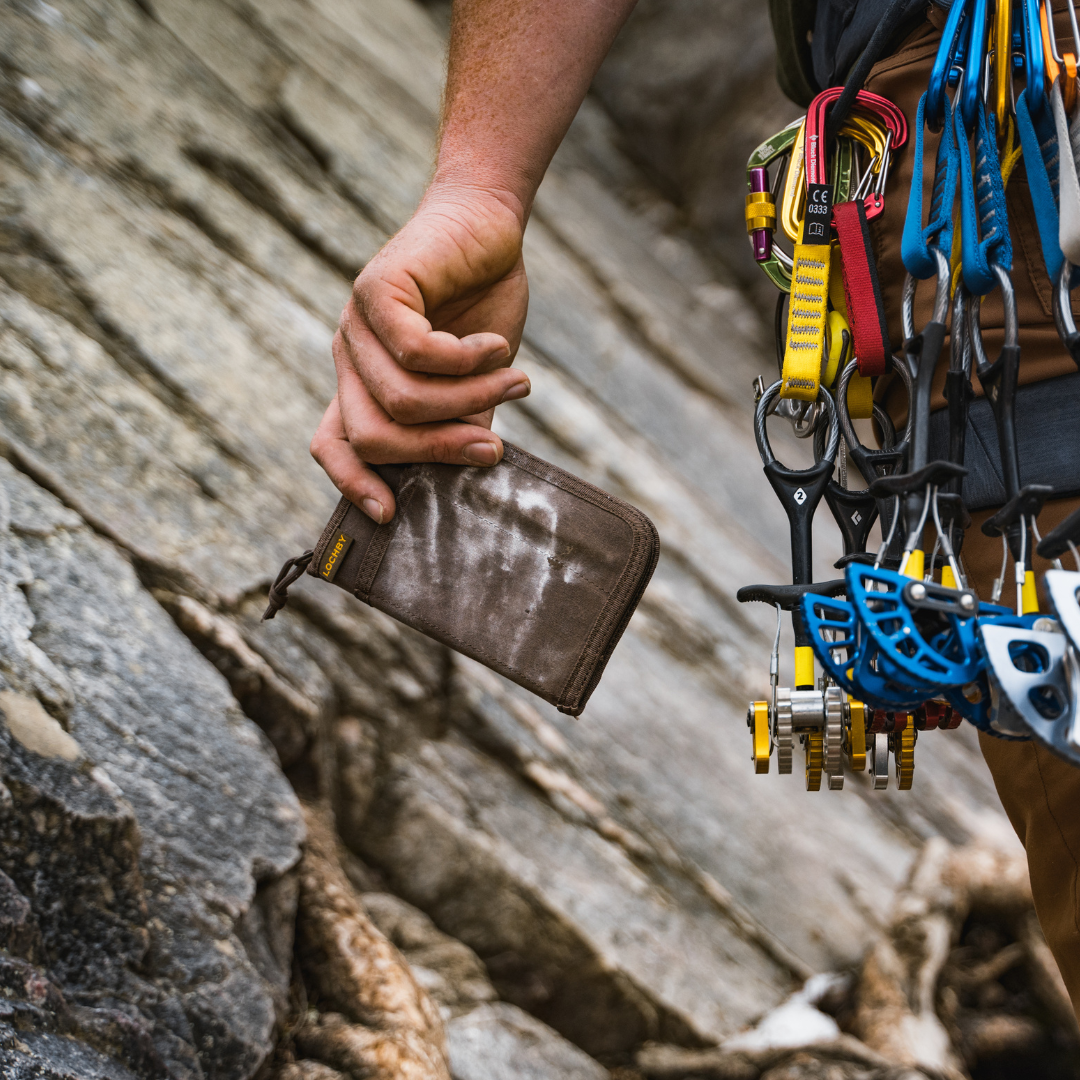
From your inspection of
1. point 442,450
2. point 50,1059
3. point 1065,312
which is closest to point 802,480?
point 1065,312

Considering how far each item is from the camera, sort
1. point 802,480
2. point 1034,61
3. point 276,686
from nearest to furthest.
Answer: point 1034,61 < point 802,480 < point 276,686

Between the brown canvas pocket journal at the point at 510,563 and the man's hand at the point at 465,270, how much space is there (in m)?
0.05

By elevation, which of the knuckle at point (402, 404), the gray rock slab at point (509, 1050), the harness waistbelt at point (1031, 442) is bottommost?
the gray rock slab at point (509, 1050)

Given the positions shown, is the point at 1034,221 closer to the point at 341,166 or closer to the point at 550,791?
the point at 550,791

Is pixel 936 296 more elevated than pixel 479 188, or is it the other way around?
pixel 936 296

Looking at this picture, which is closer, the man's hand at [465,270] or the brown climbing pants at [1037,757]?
the brown climbing pants at [1037,757]

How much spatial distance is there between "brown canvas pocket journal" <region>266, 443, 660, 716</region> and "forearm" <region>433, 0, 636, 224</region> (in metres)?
0.45

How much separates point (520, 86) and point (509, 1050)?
7.95 ft

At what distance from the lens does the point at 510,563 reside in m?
1.44

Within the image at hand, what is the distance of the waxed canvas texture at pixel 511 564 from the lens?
1.40 metres

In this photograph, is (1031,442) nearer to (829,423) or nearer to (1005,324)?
(1005,324)

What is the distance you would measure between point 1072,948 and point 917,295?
91cm

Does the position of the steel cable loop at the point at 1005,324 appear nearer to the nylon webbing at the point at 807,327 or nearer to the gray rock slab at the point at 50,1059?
the nylon webbing at the point at 807,327

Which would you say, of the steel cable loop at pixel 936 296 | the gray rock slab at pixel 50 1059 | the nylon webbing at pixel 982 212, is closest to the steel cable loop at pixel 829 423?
the steel cable loop at pixel 936 296
